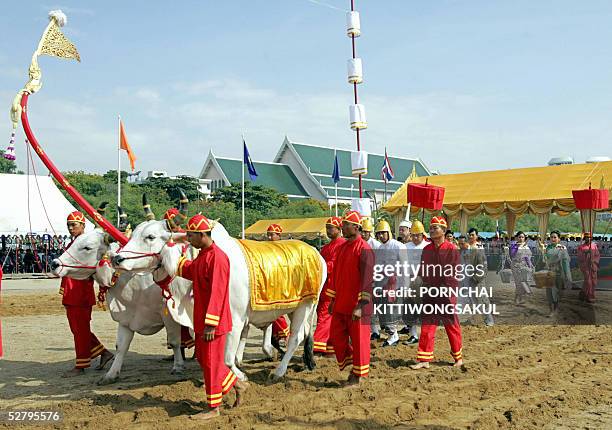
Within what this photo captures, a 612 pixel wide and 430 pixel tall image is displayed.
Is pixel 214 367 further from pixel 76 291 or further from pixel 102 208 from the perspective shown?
pixel 102 208

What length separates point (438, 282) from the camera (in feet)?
26.1

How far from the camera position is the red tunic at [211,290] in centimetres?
536

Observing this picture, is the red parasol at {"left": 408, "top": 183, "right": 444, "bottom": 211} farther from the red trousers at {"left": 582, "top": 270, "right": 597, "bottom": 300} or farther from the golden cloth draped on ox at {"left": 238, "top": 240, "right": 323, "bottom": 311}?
the golden cloth draped on ox at {"left": 238, "top": 240, "right": 323, "bottom": 311}

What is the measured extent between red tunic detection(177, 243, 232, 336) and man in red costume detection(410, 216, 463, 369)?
310 cm

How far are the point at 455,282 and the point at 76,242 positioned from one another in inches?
187

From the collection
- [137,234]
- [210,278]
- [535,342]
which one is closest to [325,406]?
[210,278]

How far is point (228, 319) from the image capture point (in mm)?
5551

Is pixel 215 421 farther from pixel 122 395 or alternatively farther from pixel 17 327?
pixel 17 327

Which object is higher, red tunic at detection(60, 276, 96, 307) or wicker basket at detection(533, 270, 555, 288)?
red tunic at detection(60, 276, 96, 307)

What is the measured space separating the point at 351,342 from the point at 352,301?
516 millimetres

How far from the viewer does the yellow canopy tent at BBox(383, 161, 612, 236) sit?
66.0ft

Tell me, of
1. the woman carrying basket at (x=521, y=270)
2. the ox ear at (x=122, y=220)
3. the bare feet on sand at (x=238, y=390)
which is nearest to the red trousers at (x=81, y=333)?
the ox ear at (x=122, y=220)

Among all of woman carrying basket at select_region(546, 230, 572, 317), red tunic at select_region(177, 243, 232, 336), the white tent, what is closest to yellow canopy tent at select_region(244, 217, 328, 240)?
the white tent

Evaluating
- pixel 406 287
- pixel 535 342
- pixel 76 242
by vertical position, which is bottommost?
pixel 535 342
